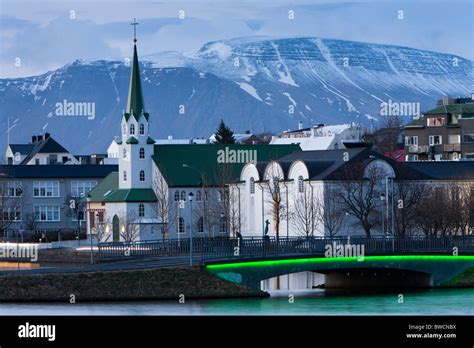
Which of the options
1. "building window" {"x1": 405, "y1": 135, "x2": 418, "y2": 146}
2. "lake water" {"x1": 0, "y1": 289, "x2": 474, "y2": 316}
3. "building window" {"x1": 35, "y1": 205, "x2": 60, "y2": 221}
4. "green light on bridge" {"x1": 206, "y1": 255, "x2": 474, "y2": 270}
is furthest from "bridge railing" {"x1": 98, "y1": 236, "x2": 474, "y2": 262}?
"building window" {"x1": 405, "y1": 135, "x2": 418, "y2": 146}

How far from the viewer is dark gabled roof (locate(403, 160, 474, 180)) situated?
12812 centimetres

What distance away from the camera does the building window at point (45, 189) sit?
160m

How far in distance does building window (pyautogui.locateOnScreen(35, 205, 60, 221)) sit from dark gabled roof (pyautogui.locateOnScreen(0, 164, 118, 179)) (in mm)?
2870

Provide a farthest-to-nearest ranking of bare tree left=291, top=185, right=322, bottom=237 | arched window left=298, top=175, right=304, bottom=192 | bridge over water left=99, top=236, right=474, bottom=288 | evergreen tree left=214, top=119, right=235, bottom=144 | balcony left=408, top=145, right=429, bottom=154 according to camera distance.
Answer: evergreen tree left=214, top=119, right=235, bottom=144 < balcony left=408, top=145, right=429, bottom=154 < arched window left=298, top=175, right=304, bottom=192 < bare tree left=291, top=185, right=322, bottom=237 < bridge over water left=99, top=236, right=474, bottom=288

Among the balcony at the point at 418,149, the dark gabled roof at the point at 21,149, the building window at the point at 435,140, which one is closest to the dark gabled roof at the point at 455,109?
the building window at the point at 435,140

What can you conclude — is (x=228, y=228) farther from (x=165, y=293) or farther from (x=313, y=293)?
(x=165, y=293)

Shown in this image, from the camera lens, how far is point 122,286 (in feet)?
282

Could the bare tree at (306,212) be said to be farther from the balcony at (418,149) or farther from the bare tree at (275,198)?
the balcony at (418,149)

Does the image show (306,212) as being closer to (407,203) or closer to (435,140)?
(407,203)

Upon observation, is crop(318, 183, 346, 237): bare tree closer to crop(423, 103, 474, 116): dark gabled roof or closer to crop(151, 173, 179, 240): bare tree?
crop(151, 173, 179, 240): bare tree
